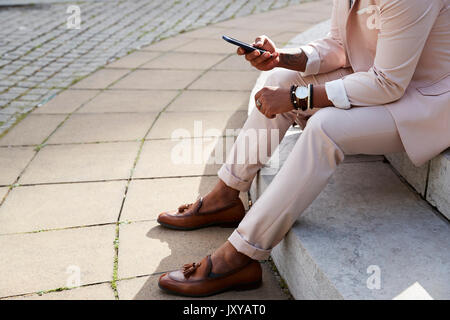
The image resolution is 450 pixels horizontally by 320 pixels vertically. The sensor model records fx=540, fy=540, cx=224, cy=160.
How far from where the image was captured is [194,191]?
125 inches

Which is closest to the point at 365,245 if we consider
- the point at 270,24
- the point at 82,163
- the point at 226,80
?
the point at 82,163

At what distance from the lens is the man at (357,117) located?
208 centimetres

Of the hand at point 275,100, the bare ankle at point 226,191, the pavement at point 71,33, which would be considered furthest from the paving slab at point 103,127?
the hand at point 275,100

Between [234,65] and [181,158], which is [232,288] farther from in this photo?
[234,65]

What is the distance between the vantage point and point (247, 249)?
2.21 metres

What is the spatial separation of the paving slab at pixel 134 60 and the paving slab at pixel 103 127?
133 centimetres

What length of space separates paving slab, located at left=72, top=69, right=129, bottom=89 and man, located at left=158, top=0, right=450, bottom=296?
2903mm

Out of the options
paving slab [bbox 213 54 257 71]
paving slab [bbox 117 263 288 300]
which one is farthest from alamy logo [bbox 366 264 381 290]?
paving slab [bbox 213 54 257 71]

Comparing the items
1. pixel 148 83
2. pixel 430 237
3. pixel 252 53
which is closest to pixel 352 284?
pixel 430 237

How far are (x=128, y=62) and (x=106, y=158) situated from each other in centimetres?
228

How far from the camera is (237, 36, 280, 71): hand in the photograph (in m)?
2.49

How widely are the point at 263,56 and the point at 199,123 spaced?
5.41ft

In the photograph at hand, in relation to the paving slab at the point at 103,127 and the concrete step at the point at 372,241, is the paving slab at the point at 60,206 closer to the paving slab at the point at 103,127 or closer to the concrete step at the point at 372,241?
the paving slab at the point at 103,127

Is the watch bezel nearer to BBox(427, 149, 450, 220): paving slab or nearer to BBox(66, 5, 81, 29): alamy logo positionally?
BBox(427, 149, 450, 220): paving slab
